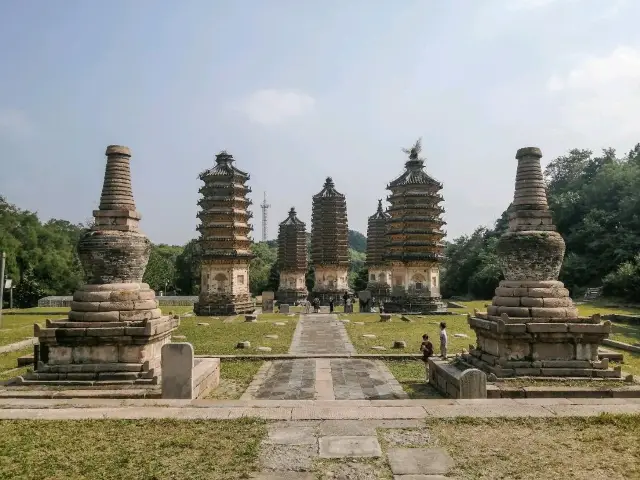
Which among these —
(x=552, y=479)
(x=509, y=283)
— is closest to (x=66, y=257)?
(x=509, y=283)

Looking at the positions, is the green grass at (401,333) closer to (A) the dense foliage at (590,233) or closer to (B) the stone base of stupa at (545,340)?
(B) the stone base of stupa at (545,340)

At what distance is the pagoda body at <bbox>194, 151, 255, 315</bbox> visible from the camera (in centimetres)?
4622

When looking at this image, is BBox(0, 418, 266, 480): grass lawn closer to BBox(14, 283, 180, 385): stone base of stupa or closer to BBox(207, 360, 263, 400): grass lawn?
BBox(14, 283, 180, 385): stone base of stupa

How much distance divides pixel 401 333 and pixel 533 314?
613 inches

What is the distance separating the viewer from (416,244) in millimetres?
47750

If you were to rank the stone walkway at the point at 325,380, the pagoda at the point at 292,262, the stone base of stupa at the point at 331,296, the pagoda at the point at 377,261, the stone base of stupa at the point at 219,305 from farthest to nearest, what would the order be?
the pagoda at the point at 377,261
the pagoda at the point at 292,262
the stone base of stupa at the point at 331,296
the stone base of stupa at the point at 219,305
the stone walkway at the point at 325,380

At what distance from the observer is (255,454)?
26.4 ft

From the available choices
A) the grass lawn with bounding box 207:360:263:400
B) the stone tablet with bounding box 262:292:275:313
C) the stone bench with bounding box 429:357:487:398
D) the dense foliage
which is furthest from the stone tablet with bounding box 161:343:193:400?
the dense foliage

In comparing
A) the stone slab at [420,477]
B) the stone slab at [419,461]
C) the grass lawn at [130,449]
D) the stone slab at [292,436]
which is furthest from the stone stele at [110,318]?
the stone slab at [420,477]

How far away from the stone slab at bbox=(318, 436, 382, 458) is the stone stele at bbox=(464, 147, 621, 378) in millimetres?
5856

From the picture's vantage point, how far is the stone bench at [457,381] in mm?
11594

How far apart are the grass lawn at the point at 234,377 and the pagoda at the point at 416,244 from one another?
29.4 m

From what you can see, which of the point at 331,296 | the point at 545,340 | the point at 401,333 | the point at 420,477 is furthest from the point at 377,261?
the point at 420,477

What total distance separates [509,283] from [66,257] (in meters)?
67.2
